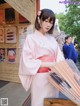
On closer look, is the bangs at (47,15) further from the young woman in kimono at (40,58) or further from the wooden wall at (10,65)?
the wooden wall at (10,65)

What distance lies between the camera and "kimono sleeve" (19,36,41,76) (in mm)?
2410

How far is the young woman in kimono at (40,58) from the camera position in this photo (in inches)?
96.2

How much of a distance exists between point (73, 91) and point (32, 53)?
665 millimetres

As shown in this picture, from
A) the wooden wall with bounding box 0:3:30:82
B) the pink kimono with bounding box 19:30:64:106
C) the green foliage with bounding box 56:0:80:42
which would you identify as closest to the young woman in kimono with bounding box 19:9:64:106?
the pink kimono with bounding box 19:30:64:106

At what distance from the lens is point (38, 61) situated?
243cm

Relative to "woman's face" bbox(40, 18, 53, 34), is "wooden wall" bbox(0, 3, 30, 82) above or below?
below

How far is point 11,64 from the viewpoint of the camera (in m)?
8.33

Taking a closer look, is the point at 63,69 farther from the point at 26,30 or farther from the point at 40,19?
the point at 26,30

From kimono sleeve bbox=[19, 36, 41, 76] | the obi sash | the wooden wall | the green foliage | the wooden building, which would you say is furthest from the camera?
the green foliage

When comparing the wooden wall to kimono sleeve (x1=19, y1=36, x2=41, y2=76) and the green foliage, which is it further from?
the green foliage

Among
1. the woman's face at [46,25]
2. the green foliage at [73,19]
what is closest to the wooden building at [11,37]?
the woman's face at [46,25]

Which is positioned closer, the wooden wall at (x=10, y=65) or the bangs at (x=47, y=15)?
the bangs at (x=47, y=15)

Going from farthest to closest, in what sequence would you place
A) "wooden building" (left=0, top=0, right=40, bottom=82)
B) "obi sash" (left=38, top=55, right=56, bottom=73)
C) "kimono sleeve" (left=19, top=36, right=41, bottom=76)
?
"wooden building" (left=0, top=0, right=40, bottom=82) < "obi sash" (left=38, top=55, right=56, bottom=73) < "kimono sleeve" (left=19, top=36, right=41, bottom=76)

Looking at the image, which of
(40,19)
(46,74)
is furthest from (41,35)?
(46,74)
